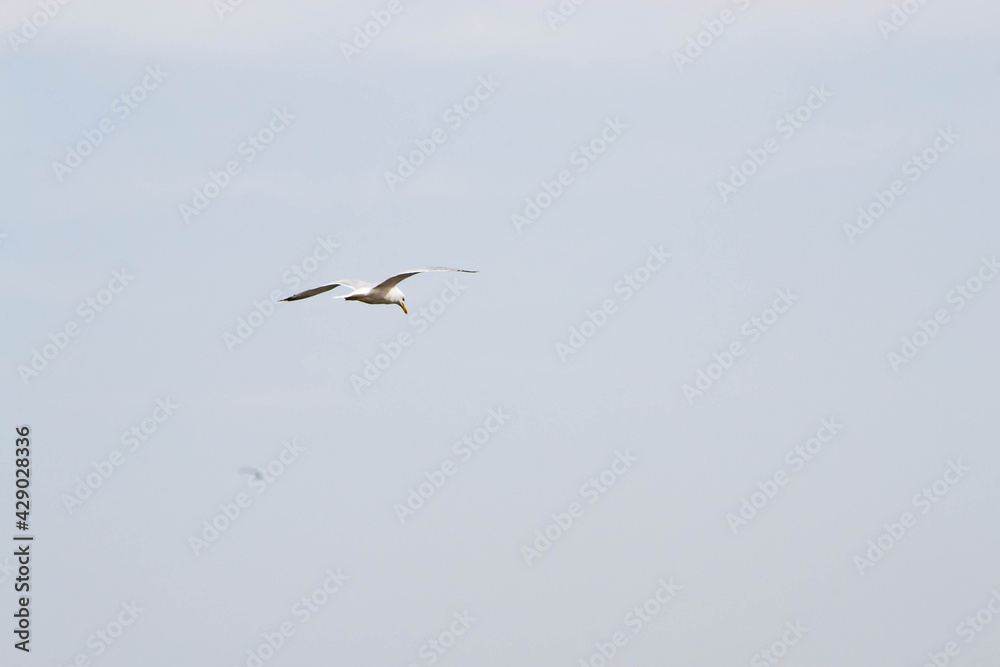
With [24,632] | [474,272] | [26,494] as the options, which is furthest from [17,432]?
[474,272]

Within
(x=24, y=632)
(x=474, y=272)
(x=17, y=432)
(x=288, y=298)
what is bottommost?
(x=24, y=632)

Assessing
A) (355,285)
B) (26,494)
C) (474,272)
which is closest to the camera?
(474,272)

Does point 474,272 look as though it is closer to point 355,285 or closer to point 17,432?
point 355,285

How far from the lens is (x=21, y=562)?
226ft

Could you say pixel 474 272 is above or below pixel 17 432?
above

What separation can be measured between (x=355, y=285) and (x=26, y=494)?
17.3m

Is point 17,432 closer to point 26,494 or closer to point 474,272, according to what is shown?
point 26,494

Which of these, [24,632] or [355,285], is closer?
[355,285]

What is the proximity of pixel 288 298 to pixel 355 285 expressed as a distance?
13.5 feet

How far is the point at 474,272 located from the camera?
5191cm

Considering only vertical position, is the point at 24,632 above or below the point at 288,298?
below

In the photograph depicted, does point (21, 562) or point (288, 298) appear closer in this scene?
point (288, 298)

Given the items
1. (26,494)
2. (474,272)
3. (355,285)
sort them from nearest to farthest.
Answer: (474,272)
(355,285)
(26,494)

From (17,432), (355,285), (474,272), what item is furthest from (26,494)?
(474,272)
